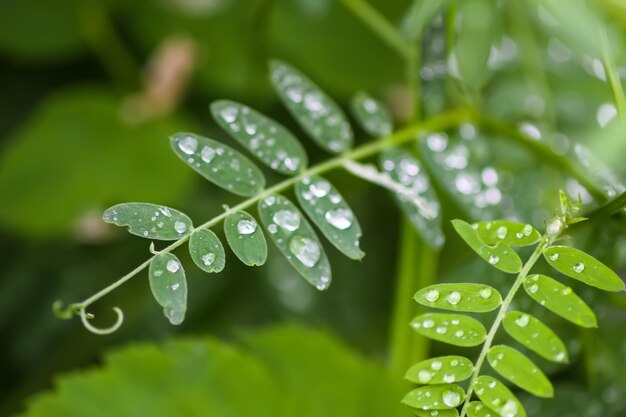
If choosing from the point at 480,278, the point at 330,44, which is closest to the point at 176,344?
the point at 480,278

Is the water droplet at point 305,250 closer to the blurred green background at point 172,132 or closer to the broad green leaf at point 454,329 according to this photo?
the broad green leaf at point 454,329

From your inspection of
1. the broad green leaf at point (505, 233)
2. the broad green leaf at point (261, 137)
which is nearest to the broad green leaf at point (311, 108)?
the broad green leaf at point (261, 137)

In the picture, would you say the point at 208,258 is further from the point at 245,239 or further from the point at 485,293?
the point at 485,293

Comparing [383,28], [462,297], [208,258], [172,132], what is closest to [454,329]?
[462,297]

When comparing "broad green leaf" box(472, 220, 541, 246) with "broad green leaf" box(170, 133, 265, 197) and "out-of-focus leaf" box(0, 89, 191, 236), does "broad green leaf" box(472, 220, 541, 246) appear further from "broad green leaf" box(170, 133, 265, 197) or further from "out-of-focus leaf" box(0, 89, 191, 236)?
"out-of-focus leaf" box(0, 89, 191, 236)

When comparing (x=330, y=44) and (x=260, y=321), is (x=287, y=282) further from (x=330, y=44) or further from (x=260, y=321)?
(x=330, y=44)

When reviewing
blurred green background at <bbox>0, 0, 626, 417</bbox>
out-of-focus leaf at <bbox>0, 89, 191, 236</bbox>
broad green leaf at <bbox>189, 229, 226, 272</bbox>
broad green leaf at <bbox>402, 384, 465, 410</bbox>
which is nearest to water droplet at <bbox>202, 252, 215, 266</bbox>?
broad green leaf at <bbox>189, 229, 226, 272</bbox>

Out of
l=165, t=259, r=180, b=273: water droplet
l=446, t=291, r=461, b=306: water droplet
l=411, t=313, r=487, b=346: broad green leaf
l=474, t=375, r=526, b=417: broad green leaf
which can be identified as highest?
l=165, t=259, r=180, b=273: water droplet
